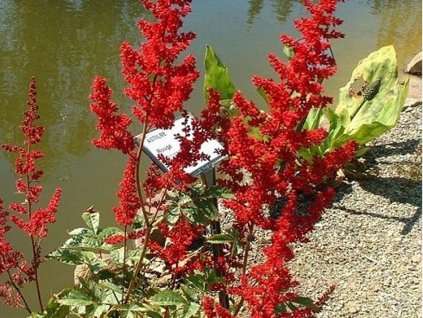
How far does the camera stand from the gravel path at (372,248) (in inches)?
138

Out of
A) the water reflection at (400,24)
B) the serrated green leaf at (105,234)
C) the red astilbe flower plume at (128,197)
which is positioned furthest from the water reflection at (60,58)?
the water reflection at (400,24)

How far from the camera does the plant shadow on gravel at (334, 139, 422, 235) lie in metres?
4.32

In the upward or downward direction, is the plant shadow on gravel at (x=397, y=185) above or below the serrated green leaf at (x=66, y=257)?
below

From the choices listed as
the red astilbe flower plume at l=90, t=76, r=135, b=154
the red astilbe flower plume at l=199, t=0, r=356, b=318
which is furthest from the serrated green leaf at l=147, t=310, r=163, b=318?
the red astilbe flower plume at l=90, t=76, r=135, b=154

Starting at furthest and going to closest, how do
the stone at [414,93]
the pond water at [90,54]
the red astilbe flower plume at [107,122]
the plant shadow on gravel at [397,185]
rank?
the stone at [414,93], the pond water at [90,54], the plant shadow on gravel at [397,185], the red astilbe flower plume at [107,122]

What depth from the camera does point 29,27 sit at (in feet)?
26.5

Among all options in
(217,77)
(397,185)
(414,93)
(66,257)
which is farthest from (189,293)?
(414,93)

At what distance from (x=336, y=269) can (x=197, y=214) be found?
6.22 feet

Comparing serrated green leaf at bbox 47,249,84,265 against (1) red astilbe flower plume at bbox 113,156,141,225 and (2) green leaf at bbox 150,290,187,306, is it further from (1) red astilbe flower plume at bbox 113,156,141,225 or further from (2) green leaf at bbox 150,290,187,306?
(2) green leaf at bbox 150,290,187,306

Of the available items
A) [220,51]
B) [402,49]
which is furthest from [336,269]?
[402,49]

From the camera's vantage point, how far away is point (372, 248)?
398 cm

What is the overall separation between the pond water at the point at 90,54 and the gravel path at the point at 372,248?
1.82 m

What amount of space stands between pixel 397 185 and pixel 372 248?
3.02 feet

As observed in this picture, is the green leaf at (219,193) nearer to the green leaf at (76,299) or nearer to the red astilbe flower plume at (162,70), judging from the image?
the red astilbe flower plume at (162,70)
